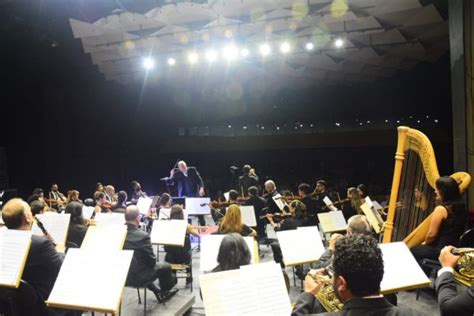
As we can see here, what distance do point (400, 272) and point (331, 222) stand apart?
3.32 meters

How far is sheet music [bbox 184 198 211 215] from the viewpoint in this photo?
802 cm

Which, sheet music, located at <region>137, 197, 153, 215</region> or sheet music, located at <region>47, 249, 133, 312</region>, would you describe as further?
sheet music, located at <region>137, 197, 153, 215</region>

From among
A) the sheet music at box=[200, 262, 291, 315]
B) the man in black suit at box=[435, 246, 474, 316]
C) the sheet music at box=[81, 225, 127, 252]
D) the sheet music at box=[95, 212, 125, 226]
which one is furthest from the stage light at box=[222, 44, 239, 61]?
the man in black suit at box=[435, 246, 474, 316]

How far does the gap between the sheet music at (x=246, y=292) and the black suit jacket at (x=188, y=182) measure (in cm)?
792

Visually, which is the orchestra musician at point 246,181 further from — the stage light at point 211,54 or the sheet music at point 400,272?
the sheet music at point 400,272

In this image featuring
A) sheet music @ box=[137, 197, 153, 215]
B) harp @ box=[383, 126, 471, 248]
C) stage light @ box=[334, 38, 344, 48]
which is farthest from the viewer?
stage light @ box=[334, 38, 344, 48]

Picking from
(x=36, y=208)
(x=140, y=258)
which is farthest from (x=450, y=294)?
(x=36, y=208)

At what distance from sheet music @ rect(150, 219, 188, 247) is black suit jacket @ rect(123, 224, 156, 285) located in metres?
0.67

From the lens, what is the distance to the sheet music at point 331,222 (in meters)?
6.11

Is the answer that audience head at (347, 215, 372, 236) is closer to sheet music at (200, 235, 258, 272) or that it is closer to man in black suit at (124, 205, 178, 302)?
sheet music at (200, 235, 258, 272)

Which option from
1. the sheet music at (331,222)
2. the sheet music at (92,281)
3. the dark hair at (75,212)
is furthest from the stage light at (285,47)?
the sheet music at (92,281)

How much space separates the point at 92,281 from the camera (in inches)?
117

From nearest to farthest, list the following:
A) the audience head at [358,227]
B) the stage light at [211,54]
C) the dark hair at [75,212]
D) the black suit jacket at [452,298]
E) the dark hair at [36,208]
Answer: the black suit jacket at [452,298]
the audience head at [358,227]
the dark hair at [75,212]
the dark hair at [36,208]
the stage light at [211,54]

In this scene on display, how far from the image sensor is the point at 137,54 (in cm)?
1105
